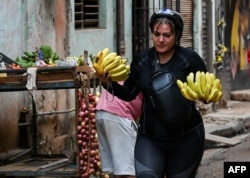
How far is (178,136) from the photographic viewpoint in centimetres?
500

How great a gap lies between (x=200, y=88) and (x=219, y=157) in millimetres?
5843

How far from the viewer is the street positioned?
929 cm

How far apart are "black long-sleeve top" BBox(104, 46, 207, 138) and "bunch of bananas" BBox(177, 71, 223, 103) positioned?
5.3 inches

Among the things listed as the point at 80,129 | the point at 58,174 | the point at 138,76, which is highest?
the point at 138,76

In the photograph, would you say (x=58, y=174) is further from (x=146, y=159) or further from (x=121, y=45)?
(x=121, y=45)

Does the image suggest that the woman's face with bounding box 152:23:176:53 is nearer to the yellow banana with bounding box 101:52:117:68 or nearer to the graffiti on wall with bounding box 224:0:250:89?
the yellow banana with bounding box 101:52:117:68

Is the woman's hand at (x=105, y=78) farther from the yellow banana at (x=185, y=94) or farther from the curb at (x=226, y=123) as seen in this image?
the curb at (x=226, y=123)

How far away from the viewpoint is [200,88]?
482 centimetres

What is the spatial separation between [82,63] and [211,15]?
29.7 ft

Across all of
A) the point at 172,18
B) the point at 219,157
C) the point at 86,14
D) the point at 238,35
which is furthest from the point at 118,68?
the point at 238,35

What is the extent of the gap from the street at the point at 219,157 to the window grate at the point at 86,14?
8.36 ft

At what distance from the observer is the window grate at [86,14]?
33.3ft

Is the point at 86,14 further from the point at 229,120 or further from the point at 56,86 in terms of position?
the point at 229,120

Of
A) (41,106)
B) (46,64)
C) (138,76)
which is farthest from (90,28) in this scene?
(138,76)
